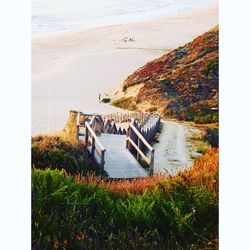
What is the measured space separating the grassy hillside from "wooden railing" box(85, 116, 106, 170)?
0.62 feet

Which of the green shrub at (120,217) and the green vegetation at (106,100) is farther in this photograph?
the green vegetation at (106,100)

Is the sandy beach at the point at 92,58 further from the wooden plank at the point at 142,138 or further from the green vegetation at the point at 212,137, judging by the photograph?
the green vegetation at the point at 212,137

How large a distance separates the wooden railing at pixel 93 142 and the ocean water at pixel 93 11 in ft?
1.64

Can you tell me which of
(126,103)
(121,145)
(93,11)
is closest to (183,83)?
(126,103)

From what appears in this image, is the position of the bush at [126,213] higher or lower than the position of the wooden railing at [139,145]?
lower

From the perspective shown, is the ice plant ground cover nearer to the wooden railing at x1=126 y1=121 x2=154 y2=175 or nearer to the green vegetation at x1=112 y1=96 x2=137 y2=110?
the wooden railing at x1=126 y1=121 x2=154 y2=175

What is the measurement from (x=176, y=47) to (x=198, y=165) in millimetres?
605

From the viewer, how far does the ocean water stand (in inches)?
137

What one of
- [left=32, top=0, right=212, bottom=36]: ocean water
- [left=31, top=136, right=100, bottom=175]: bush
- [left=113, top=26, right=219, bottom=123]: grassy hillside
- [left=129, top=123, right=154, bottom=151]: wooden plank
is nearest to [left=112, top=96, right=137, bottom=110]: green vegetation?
[left=113, top=26, right=219, bottom=123]: grassy hillside

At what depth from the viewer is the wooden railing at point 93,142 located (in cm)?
344

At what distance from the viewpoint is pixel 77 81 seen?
11.7 feet

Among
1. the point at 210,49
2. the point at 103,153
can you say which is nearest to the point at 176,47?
the point at 210,49

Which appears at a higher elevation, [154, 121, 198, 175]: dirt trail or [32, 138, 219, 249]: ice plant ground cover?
[154, 121, 198, 175]: dirt trail

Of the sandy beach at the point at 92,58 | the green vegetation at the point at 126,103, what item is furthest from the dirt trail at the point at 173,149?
the sandy beach at the point at 92,58
